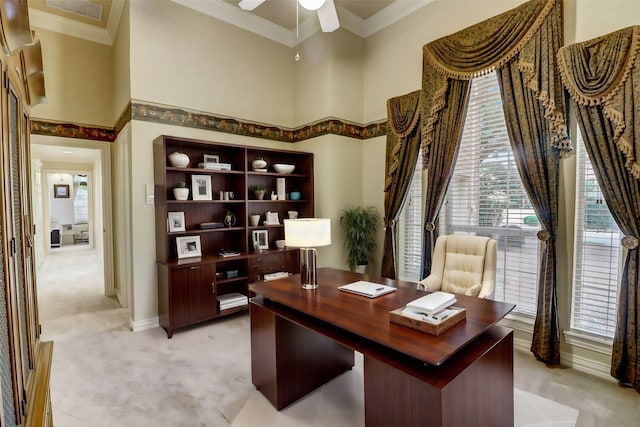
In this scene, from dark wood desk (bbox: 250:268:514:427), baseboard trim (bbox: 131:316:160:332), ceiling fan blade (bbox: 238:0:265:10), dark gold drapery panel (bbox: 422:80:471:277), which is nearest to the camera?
dark wood desk (bbox: 250:268:514:427)

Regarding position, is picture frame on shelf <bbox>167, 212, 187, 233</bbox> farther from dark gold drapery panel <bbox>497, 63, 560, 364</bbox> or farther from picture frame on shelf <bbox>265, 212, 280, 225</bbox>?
dark gold drapery panel <bbox>497, 63, 560, 364</bbox>

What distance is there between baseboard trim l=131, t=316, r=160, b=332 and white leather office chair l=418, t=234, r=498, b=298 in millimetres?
2842

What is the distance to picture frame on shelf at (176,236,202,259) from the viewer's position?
11.7ft

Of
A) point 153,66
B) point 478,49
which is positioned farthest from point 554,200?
point 153,66

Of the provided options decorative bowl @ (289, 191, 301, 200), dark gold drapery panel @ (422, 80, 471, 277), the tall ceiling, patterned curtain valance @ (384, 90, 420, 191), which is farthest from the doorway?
dark gold drapery panel @ (422, 80, 471, 277)

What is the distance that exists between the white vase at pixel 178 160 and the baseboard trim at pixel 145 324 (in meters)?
1.69

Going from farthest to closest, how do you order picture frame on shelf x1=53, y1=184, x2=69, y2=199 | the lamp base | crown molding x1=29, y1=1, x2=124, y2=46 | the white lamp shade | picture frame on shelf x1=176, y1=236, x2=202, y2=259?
picture frame on shelf x1=53, y1=184, x2=69, y2=199
crown molding x1=29, y1=1, x2=124, y2=46
picture frame on shelf x1=176, y1=236, x2=202, y2=259
the lamp base
the white lamp shade

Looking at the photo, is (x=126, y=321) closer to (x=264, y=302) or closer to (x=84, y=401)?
(x=84, y=401)

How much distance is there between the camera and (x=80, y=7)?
3.76 metres

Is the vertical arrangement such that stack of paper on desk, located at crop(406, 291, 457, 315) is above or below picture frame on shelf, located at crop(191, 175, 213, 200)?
below

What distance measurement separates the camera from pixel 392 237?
12.8 feet

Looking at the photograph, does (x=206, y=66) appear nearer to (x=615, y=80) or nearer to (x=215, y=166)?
(x=215, y=166)

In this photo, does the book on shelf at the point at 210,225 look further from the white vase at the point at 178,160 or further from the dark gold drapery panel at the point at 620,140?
the dark gold drapery panel at the point at 620,140

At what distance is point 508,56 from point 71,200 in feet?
40.2
